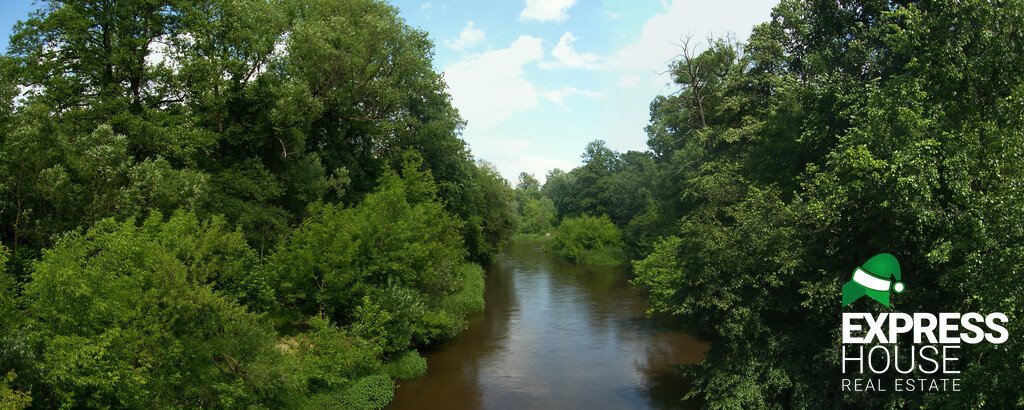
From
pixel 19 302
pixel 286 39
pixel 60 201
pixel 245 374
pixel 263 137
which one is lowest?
pixel 245 374

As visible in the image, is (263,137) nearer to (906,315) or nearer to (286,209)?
(286,209)

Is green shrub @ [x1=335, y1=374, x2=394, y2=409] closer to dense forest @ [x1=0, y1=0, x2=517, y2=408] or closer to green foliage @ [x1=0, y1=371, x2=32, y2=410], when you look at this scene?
dense forest @ [x1=0, y1=0, x2=517, y2=408]

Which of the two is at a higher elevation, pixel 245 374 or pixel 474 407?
pixel 245 374

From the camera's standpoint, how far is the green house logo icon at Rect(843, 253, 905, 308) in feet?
45.3

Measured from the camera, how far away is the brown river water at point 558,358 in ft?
68.5

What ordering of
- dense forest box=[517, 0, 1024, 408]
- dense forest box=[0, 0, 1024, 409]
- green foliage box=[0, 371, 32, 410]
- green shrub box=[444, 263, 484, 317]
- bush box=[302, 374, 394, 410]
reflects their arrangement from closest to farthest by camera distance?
green foliage box=[0, 371, 32, 410] → dense forest box=[517, 0, 1024, 408] → dense forest box=[0, 0, 1024, 409] → bush box=[302, 374, 394, 410] → green shrub box=[444, 263, 484, 317]

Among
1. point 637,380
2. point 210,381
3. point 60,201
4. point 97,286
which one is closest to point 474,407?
point 637,380

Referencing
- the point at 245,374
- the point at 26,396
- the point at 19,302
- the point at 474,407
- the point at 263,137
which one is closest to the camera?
the point at 26,396

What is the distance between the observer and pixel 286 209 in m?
29.4

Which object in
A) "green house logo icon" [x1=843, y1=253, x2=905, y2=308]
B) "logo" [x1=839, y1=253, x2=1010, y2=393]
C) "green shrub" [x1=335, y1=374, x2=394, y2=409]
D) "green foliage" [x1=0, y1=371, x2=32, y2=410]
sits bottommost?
"green shrub" [x1=335, y1=374, x2=394, y2=409]

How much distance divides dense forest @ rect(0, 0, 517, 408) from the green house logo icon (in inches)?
575

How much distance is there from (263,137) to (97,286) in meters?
15.2

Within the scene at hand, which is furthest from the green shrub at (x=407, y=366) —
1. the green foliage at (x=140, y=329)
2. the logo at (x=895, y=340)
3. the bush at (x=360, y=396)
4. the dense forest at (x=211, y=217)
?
the logo at (x=895, y=340)

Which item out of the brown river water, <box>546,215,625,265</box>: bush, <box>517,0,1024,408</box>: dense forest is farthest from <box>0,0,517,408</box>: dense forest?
<box>546,215,625,265</box>: bush
